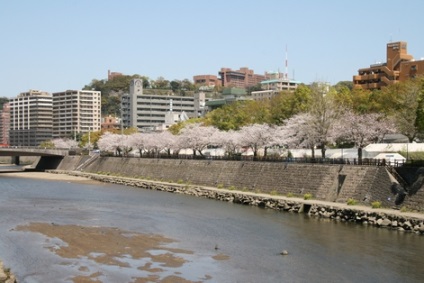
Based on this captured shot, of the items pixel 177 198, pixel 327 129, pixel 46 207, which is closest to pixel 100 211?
pixel 46 207

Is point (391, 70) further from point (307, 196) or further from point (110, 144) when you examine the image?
point (307, 196)

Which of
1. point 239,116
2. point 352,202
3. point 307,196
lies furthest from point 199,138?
point 352,202

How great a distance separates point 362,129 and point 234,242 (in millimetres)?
24821

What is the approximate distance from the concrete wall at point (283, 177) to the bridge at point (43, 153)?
3214cm

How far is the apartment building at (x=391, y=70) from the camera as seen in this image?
101750 mm

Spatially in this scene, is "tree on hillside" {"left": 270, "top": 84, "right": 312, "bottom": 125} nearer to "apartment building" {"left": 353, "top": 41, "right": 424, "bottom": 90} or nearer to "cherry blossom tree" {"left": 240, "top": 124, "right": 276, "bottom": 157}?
"cherry blossom tree" {"left": 240, "top": 124, "right": 276, "bottom": 157}

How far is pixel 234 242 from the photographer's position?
3438 centimetres

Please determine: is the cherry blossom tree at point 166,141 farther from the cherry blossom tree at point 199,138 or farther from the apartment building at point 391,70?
the apartment building at point 391,70

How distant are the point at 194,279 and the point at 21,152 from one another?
9209cm

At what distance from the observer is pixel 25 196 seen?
6241cm

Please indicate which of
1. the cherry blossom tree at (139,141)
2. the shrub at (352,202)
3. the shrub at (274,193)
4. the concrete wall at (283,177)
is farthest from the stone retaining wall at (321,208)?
the cherry blossom tree at (139,141)

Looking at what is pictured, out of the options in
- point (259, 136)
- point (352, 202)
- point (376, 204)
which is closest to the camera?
point (376, 204)

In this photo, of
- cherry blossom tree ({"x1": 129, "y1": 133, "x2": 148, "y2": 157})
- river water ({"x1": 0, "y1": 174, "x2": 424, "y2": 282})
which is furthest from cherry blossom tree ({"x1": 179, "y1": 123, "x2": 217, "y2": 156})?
river water ({"x1": 0, "y1": 174, "x2": 424, "y2": 282})

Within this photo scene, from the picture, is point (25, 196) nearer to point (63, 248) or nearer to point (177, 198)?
point (177, 198)
